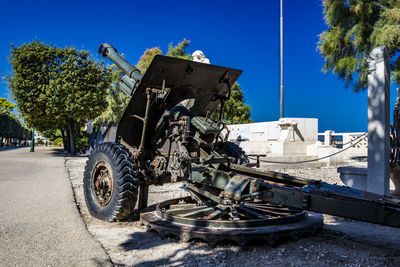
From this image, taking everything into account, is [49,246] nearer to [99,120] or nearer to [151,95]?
[151,95]

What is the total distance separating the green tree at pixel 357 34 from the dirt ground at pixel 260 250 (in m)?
10.8

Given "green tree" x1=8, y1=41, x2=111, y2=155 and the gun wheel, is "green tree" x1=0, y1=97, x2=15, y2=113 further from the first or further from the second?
the gun wheel

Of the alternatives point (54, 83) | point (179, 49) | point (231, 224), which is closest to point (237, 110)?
point (179, 49)

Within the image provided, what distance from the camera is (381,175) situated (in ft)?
18.3

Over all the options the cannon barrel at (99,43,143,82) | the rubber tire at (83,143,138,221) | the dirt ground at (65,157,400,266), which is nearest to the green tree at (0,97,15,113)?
the cannon barrel at (99,43,143,82)

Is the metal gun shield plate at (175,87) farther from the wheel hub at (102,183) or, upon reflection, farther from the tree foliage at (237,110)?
the tree foliage at (237,110)

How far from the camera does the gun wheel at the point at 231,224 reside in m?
3.45

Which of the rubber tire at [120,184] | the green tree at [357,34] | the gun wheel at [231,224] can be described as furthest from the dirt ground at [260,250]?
the green tree at [357,34]

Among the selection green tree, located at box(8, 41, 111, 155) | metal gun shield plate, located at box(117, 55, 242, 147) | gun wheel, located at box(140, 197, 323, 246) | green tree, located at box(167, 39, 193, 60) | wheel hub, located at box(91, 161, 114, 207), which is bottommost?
gun wheel, located at box(140, 197, 323, 246)

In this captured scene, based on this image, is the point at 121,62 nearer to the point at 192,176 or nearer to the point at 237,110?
the point at 192,176

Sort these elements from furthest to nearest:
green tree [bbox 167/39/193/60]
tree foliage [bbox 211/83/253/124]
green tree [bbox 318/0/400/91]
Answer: tree foliage [bbox 211/83/253/124] < green tree [bbox 167/39/193/60] < green tree [bbox 318/0/400/91]

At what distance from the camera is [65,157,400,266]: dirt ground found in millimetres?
3076

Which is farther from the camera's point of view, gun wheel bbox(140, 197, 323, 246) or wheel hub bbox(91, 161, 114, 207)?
wheel hub bbox(91, 161, 114, 207)

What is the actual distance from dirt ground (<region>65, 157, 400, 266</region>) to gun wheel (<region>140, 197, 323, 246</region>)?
0.11 meters
